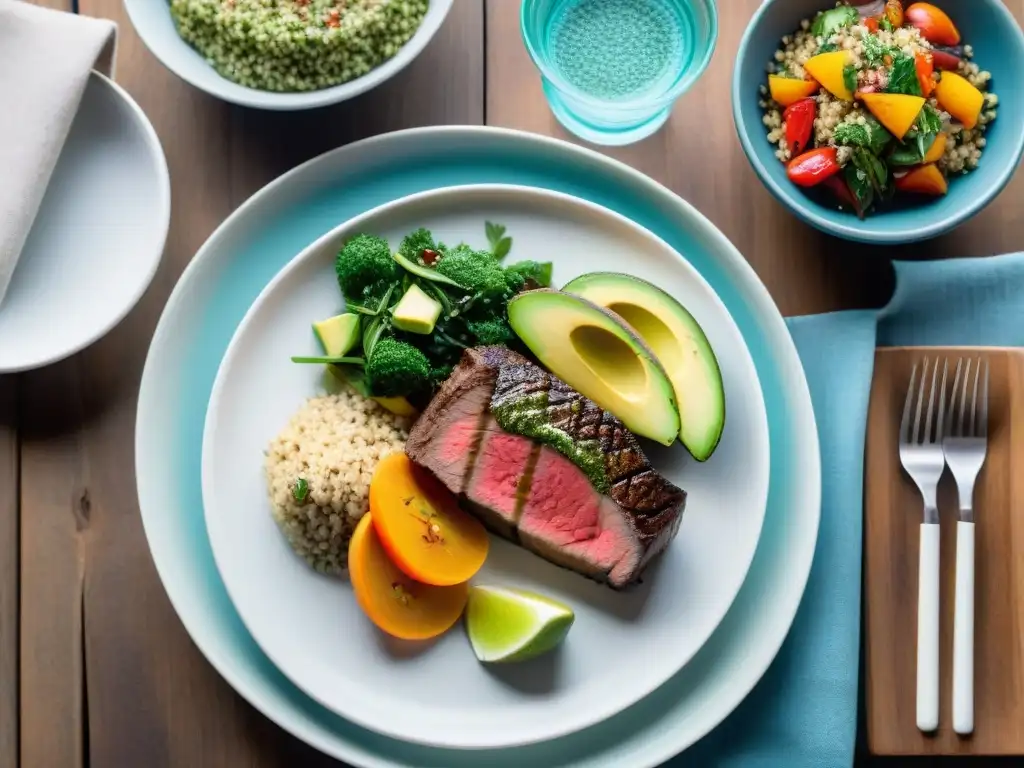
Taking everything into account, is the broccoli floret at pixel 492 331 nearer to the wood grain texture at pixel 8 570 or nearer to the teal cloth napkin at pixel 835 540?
the teal cloth napkin at pixel 835 540

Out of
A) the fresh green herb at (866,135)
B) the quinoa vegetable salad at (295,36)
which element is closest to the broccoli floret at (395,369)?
the quinoa vegetable salad at (295,36)

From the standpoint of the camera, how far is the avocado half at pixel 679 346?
5.41 ft

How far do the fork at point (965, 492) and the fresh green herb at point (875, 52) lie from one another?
0.56m

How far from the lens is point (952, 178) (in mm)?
1790

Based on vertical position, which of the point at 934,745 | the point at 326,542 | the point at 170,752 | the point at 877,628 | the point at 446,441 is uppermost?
the point at 446,441

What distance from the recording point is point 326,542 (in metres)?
1.72

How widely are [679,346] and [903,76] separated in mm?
610

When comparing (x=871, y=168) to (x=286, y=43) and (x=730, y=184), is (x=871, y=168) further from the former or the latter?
(x=286, y=43)

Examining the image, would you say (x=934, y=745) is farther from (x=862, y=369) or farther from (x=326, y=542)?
(x=326, y=542)

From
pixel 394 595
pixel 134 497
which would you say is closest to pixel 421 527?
pixel 394 595

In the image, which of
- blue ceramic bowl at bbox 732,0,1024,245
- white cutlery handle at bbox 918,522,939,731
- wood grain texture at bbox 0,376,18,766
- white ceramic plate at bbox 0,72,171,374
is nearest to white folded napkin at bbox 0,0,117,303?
white ceramic plate at bbox 0,72,171,374

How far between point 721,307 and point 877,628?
2.16ft

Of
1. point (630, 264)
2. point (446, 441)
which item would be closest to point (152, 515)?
point (446, 441)

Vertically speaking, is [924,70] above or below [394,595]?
above
